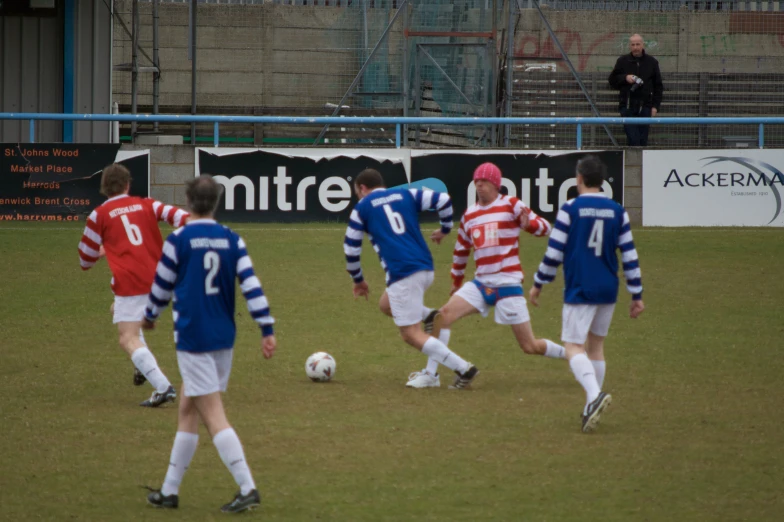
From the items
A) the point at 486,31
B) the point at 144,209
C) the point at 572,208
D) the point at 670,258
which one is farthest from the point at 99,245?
the point at 486,31

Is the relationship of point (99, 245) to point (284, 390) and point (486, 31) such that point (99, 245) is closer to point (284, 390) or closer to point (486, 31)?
point (284, 390)

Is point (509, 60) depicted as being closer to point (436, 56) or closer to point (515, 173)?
point (436, 56)

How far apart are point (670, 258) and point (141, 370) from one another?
9.27 meters

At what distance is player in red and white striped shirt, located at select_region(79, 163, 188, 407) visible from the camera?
855cm

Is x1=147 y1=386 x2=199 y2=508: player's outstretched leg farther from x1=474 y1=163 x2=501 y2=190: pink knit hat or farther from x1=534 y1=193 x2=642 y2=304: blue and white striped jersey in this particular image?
x1=474 y1=163 x2=501 y2=190: pink knit hat

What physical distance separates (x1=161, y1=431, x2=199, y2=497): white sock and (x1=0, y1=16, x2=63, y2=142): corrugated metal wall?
17656mm

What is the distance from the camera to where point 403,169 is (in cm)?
1789

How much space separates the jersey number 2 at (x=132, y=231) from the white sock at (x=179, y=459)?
9.23 feet

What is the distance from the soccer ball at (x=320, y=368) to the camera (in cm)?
953

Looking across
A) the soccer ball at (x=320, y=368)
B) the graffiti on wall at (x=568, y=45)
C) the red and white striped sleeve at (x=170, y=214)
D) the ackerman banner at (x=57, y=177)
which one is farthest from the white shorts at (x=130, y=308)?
the graffiti on wall at (x=568, y=45)

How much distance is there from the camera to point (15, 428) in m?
7.96

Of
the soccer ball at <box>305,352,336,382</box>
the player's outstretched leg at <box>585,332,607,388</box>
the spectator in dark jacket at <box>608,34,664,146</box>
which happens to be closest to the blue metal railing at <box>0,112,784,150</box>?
the spectator in dark jacket at <box>608,34,664,146</box>

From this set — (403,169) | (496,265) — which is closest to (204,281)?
(496,265)

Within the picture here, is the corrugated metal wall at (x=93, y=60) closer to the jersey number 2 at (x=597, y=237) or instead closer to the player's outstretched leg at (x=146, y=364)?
the player's outstretched leg at (x=146, y=364)
